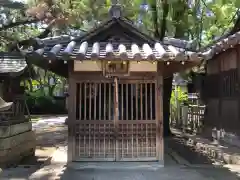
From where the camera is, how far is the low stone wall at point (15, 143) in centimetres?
1114

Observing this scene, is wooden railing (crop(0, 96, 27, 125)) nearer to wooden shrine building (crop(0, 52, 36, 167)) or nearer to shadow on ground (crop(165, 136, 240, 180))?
wooden shrine building (crop(0, 52, 36, 167))

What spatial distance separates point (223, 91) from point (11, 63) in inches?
370

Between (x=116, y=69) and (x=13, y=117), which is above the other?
(x=116, y=69)

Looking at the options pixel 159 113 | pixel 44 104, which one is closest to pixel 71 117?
pixel 159 113

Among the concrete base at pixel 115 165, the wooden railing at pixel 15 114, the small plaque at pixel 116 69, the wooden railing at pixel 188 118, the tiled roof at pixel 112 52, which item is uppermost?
the tiled roof at pixel 112 52

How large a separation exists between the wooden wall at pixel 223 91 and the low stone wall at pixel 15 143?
8315 millimetres

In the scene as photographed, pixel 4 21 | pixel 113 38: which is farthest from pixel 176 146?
pixel 4 21

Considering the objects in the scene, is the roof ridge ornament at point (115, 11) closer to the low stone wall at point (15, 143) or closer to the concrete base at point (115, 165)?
the concrete base at point (115, 165)

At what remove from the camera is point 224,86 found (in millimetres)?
14328

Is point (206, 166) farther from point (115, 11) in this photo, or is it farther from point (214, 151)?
point (115, 11)

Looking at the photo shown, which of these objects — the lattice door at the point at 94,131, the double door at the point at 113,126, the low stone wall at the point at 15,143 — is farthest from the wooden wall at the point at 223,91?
the low stone wall at the point at 15,143

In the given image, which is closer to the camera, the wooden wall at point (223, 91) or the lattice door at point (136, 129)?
the lattice door at point (136, 129)

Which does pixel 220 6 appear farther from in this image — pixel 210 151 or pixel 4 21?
pixel 4 21

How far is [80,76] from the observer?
31.7 ft
